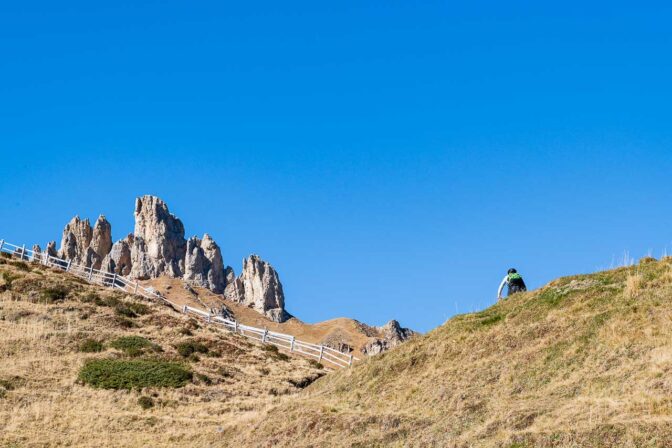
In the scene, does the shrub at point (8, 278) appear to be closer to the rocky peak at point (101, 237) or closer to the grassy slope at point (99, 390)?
the grassy slope at point (99, 390)

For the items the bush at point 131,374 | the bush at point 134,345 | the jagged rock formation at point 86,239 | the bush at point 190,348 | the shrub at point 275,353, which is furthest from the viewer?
the jagged rock formation at point 86,239

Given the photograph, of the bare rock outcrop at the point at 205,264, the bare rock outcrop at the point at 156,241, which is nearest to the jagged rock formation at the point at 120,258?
the bare rock outcrop at the point at 156,241

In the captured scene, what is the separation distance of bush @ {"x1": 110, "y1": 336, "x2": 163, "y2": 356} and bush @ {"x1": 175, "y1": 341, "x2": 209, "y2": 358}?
123 cm

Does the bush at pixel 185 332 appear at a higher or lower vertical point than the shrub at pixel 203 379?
higher

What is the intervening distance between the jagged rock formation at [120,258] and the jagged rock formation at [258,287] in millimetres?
18678

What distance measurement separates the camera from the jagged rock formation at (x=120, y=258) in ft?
465

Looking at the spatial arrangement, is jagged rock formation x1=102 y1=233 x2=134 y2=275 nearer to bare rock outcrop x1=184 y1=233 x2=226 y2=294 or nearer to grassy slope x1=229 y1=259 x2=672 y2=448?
bare rock outcrop x1=184 y1=233 x2=226 y2=294

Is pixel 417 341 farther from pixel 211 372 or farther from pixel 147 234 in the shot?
pixel 147 234

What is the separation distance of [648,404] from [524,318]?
9710mm

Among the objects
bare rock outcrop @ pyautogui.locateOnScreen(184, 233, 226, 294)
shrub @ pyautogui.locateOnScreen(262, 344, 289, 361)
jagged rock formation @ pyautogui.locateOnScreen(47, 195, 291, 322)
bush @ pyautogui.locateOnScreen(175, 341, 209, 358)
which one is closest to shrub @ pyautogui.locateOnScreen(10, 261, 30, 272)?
bush @ pyautogui.locateOnScreen(175, 341, 209, 358)

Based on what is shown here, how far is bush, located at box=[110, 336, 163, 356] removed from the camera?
140ft

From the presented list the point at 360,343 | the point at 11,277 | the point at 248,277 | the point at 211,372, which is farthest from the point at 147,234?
the point at 211,372

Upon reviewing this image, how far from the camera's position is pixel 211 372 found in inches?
1626

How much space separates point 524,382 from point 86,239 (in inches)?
5293
